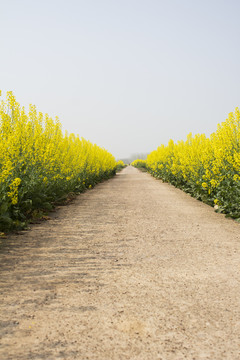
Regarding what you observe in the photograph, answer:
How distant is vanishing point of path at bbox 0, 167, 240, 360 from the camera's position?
2.56 meters

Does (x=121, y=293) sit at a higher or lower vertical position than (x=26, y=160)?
lower

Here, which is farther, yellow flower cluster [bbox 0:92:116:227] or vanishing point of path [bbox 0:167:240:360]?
yellow flower cluster [bbox 0:92:116:227]

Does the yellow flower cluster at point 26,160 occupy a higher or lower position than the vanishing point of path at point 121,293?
higher

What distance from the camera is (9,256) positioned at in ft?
16.1

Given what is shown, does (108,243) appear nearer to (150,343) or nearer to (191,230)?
(191,230)

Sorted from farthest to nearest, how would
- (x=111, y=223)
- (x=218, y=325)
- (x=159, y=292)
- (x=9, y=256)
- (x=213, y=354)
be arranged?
(x=111, y=223) → (x=9, y=256) → (x=159, y=292) → (x=218, y=325) → (x=213, y=354)

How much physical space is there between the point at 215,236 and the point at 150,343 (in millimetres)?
3905

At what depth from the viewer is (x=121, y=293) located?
11.7 ft

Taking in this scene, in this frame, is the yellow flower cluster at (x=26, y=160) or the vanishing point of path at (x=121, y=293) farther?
the yellow flower cluster at (x=26, y=160)

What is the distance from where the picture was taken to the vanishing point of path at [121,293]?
101 inches

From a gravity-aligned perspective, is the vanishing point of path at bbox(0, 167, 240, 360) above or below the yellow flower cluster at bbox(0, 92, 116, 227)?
below

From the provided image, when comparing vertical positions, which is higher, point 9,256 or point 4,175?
point 4,175

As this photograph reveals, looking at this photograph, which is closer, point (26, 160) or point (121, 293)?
point (121, 293)

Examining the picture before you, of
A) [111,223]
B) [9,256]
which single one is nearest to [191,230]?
[111,223]
